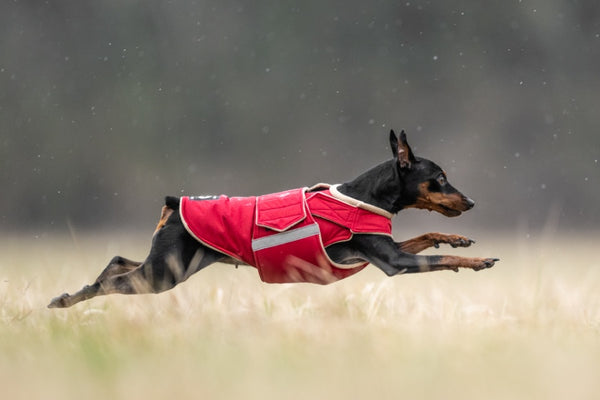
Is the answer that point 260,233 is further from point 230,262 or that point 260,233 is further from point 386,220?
point 386,220

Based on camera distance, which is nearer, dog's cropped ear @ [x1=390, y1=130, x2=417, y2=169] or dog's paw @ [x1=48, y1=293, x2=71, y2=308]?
dog's cropped ear @ [x1=390, y1=130, x2=417, y2=169]

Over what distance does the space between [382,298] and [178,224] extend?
4.18 feet

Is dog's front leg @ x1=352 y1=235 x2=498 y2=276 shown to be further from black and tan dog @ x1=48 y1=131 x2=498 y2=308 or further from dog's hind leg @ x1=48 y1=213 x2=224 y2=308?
dog's hind leg @ x1=48 y1=213 x2=224 y2=308

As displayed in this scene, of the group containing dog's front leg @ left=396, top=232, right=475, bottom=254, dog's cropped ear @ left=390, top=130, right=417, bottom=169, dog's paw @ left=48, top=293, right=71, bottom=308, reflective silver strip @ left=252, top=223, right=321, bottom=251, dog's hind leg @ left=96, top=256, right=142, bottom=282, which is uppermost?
dog's cropped ear @ left=390, top=130, right=417, bottom=169

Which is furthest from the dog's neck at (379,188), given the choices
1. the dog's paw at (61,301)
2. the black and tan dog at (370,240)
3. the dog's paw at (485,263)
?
the dog's paw at (61,301)

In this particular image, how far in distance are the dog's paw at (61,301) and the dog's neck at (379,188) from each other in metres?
1.73

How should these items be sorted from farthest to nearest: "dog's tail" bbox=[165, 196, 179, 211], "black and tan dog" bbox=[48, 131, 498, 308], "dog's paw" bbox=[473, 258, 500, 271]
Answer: "dog's tail" bbox=[165, 196, 179, 211] < "black and tan dog" bbox=[48, 131, 498, 308] < "dog's paw" bbox=[473, 258, 500, 271]

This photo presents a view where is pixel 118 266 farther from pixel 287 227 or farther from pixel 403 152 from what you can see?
pixel 403 152

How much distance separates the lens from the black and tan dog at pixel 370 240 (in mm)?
5234

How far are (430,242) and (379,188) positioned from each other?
500 millimetres

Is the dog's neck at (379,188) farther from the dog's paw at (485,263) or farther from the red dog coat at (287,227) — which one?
the dog's paw at (485,263)

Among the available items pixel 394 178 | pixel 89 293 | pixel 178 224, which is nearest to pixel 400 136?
pixel 394 178

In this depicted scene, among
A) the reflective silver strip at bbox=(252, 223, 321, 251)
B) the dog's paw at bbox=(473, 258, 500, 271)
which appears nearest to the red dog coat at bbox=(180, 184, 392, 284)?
the reflective silver strip at bbox=(252, 223, 321, 251)

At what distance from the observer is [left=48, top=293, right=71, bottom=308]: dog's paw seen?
5.43 meters
